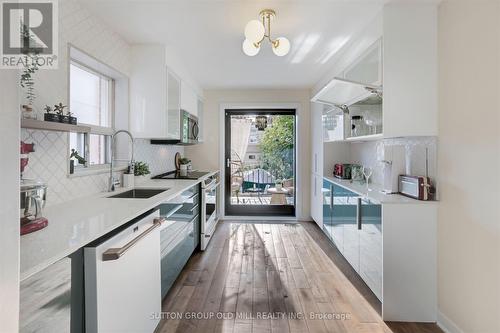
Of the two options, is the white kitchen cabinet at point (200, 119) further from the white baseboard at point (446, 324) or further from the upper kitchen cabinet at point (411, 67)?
the white baseboard at point (446, 324)

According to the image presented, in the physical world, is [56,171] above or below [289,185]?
above

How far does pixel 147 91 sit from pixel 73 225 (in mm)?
1903

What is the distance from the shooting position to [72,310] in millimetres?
1146

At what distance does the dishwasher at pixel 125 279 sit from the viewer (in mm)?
1197

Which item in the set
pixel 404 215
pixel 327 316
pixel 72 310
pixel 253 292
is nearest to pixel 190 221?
pixel 253 292

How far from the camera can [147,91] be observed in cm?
290

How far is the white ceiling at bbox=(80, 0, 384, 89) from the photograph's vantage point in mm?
2119

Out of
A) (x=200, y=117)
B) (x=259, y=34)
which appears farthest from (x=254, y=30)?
(x=200, y=117)

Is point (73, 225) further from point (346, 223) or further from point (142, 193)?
point (346, 223)

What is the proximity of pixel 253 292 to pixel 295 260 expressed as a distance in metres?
0.88

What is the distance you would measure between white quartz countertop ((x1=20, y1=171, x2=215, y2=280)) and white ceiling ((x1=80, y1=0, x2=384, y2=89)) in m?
1.52

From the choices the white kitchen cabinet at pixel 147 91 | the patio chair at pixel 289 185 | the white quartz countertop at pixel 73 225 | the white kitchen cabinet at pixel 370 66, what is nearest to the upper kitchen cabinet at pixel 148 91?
the white kitchen cabinet at pixel 147 91

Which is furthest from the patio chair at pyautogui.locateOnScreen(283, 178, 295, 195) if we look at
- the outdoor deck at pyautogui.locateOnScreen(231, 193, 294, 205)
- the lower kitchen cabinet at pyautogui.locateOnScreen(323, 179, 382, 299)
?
the lower kitchen cabinet at pyautogui.locateOnScreen(323, 179, 382, 299)

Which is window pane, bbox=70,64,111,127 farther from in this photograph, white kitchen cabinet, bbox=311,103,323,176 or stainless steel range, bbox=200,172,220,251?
white kitchen cabinet, bbox=311,103,323,176
